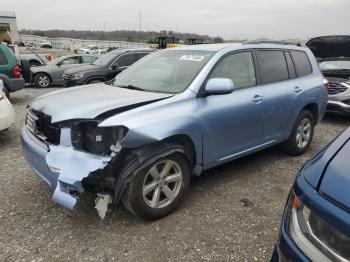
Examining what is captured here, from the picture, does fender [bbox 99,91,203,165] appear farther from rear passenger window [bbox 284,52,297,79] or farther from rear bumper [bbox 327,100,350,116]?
rear bumper [bbox 327,100,350,116]

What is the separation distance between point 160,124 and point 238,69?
1501mm

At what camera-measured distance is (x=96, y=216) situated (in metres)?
3.44

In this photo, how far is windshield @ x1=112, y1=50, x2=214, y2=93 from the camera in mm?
3784

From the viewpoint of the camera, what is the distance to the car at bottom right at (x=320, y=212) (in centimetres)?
146

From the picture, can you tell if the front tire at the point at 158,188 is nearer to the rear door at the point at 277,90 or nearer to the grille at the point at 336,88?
the rear door at the point at 277,90

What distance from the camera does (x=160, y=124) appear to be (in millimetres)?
3145

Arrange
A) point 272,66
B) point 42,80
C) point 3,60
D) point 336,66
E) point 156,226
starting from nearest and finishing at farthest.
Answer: point 156,226 < point 272,66 < point 336,66 < point 3,60 < point 42,80

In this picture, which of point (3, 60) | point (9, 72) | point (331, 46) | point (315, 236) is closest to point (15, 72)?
point (9, 72)

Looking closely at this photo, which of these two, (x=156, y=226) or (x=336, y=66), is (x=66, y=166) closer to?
(x=156, y=226)

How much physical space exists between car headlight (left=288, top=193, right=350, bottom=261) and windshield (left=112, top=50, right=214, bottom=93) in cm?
213

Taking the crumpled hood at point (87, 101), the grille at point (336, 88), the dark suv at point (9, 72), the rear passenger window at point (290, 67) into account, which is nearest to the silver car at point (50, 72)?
the dark suv at point (9, 72)

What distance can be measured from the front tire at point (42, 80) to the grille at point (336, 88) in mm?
10841

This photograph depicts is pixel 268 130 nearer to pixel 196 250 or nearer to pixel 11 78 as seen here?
pixel 196 250

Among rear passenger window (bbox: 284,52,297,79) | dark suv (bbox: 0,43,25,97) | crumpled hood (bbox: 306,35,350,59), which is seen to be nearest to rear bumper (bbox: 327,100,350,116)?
crumpled hood (bbox: 306,35,350,59)
